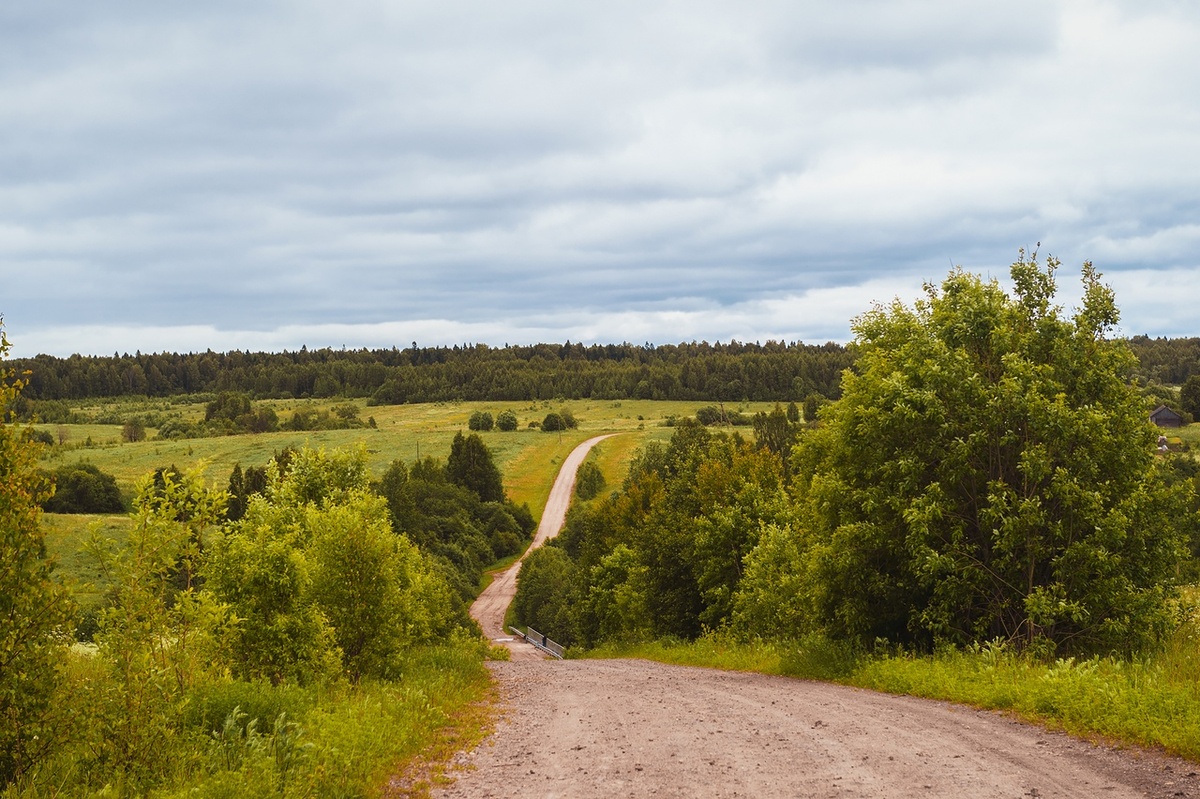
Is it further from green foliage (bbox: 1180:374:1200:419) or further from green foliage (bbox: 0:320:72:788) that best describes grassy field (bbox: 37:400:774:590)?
green foliage (bbox: 0:320:72:788)

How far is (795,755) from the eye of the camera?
10.5 m

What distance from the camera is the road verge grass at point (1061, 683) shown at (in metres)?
10.7

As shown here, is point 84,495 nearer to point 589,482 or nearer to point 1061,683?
point 589,482

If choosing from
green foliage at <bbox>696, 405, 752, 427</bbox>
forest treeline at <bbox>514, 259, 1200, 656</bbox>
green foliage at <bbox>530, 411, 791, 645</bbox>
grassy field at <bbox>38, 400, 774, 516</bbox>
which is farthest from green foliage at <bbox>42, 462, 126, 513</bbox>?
green foliage at <bbox>696, 405, 752, 427</bbox>

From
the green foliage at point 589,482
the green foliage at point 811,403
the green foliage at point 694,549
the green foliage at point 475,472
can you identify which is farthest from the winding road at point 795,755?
the green foliage at point 475,472

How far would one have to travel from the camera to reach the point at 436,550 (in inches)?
4072

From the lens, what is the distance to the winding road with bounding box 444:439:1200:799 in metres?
9.01

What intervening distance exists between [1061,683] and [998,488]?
249 inches

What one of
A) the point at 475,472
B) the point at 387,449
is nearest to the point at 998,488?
the point at 475,472

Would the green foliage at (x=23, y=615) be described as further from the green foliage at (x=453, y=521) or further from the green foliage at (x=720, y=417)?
the green foliage at (x=720, y=417)

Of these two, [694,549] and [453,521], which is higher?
[694,549]

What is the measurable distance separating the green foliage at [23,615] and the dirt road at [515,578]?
174ft

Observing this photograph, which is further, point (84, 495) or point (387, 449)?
point (387, 449)

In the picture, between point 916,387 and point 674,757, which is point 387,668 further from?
point 916,387
